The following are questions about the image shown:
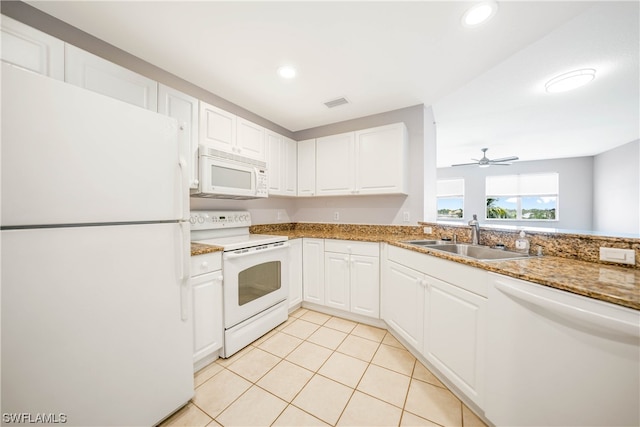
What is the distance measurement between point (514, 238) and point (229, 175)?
2.47 meters

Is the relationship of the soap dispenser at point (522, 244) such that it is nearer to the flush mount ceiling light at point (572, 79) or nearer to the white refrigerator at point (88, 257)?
the flush mount ceiling light at point (572, 79)

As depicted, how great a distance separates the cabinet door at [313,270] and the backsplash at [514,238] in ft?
2.14

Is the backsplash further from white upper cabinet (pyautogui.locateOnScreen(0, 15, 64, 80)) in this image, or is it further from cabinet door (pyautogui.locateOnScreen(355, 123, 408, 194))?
white upper cabinet (pyautogui.locateOnScreen(0, 15, 64, 80))

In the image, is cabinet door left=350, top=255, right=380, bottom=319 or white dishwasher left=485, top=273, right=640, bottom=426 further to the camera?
cabinet door left=350, top=255, right=380, bottom=319

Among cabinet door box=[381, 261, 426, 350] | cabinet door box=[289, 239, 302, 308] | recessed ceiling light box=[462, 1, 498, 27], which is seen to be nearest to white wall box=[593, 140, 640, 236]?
cabinet door box=[381, 261, 426, 350]

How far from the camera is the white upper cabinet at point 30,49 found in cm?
113

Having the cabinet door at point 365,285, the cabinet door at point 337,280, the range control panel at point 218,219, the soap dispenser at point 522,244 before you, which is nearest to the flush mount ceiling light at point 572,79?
the soap dispenser at point 522,244

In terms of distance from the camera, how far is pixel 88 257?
1.00m

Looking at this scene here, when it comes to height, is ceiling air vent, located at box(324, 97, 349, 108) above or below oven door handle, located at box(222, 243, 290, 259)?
above

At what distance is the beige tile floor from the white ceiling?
2456 mm

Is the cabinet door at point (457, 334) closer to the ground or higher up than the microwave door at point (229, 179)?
closer to the ground

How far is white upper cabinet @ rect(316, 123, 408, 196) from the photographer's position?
2.57 metres

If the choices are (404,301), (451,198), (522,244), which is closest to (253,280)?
(404,301)

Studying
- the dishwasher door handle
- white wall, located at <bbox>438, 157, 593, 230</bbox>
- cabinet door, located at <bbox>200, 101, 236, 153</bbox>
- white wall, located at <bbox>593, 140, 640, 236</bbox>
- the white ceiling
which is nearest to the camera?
the dishwasher door handle
